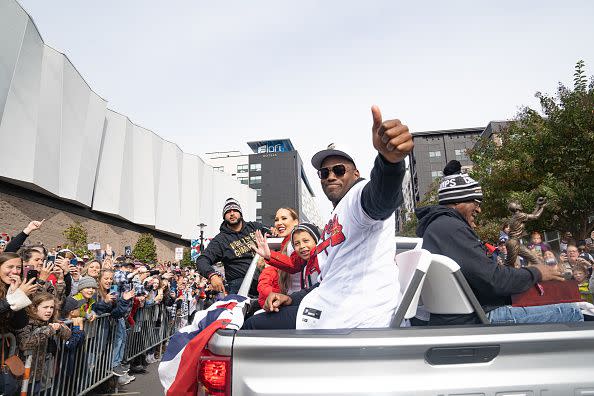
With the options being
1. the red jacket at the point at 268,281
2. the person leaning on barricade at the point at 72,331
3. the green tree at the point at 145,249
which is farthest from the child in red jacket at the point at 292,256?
the green tree at the point at 145,249

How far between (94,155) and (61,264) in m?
37.8

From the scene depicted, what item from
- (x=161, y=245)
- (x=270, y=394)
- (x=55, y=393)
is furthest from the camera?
(x=161, y=245)

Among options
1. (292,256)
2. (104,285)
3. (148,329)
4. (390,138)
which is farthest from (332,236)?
(148,329)

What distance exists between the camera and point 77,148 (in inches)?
1443

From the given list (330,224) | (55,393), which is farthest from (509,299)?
(55,393)

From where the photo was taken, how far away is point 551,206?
13.3 metres

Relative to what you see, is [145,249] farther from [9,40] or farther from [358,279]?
[358,279]

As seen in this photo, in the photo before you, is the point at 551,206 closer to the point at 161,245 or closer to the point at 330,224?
the point at 330,224

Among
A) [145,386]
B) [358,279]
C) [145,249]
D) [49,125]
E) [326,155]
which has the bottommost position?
[145,386]

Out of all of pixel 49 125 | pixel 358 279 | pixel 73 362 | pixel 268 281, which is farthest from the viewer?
pixel 49 125

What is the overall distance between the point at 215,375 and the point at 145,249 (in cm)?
5036

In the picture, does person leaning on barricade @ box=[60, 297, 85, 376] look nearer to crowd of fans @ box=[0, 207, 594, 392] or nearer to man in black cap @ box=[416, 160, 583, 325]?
crowd of fans @ box=[0, 207, 594, 392]

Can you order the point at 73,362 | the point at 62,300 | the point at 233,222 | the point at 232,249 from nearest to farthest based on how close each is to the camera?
the point at 73,362, the point at 232,249, the point at 233,222, the point at 62,300

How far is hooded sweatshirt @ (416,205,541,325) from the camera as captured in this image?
7.01ft
